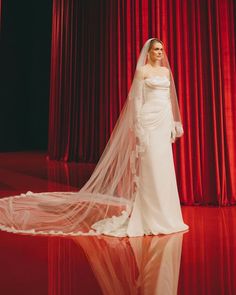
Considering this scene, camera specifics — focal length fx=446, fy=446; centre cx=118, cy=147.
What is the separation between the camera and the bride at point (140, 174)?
3873 mm

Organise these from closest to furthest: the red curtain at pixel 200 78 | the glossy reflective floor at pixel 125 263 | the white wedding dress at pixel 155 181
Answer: the glossy reflective floor at pixel 125 263 < the white wedding dress at pixel 155 181 < the red curtain at pixel 200 78

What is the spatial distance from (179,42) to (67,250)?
3.07 m

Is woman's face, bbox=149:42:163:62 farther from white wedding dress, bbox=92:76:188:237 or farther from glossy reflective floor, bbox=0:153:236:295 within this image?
glossy reflective floor, bbox=0:153:236:295

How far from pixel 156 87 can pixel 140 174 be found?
0.79 meters

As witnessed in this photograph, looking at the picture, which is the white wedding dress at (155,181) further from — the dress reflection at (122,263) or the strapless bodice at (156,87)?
the dress reflection at (122,263)

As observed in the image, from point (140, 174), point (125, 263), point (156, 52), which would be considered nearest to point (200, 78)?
point (156, 52)

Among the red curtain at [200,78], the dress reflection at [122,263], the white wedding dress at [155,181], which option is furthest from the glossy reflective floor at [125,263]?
the red curtain at [200,78]

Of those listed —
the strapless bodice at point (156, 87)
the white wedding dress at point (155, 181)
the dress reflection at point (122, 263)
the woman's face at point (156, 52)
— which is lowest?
the dress reflection at point (122, 263)

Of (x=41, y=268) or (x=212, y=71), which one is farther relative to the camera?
(x=212, y=71)

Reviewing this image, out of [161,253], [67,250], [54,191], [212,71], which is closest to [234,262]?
[161,253]

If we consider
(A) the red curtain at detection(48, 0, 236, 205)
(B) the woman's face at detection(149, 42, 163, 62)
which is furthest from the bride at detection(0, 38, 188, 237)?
(A) the red curtain at detection(48, 0, 236, 205)

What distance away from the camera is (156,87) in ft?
13.0

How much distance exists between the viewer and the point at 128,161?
4.18 metres

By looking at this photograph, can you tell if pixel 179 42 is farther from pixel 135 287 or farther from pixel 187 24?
pixel 135 287
